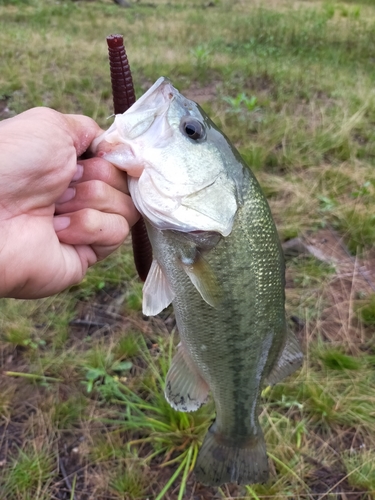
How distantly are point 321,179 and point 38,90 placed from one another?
3.39m

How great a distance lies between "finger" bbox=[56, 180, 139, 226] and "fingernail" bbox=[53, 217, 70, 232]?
36mm

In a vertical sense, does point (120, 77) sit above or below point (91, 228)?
above

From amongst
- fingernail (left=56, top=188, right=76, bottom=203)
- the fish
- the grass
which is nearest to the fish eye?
the fish

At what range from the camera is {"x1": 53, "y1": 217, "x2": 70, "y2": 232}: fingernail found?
149cm

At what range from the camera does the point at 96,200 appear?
4.70 feet

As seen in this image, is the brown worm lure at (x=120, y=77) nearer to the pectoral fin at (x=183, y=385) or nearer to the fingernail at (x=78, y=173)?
the fingernail at (x=78, y=173)

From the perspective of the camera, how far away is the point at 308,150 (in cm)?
429

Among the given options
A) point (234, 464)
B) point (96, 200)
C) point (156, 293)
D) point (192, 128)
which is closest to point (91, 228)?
point (96, 200)

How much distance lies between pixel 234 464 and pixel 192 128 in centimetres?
134

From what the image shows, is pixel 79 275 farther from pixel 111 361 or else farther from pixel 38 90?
pixel 38 90

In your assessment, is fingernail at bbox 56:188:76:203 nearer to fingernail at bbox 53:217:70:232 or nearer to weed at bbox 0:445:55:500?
fingernail at bbox 53:217:70:232

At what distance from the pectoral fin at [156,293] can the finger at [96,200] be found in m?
0.22

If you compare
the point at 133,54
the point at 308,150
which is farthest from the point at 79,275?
the point at 133,54

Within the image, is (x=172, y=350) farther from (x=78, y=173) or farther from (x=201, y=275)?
(x=78, y=173)
